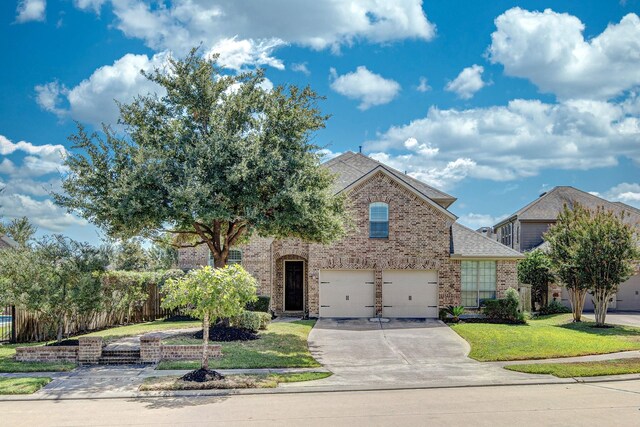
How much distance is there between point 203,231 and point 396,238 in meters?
9.11

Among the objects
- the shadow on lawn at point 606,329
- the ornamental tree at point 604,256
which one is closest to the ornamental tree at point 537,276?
the shadow on lawn at point 606,329

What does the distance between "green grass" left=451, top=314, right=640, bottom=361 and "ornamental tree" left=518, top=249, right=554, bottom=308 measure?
540 centimetres

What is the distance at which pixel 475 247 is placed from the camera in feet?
84.8

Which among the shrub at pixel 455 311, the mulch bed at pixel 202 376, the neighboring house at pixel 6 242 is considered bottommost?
the mulch bed at pixel 202 376

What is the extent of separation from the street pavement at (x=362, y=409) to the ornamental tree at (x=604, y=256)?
1228 cm

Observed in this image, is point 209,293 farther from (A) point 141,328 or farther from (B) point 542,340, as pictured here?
(B) point 542,340

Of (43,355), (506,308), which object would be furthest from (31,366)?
(506,308)

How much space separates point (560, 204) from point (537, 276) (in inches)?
423

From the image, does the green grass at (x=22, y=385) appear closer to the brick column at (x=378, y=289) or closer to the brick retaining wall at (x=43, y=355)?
the brick retaining wall at (x=43, y=355)

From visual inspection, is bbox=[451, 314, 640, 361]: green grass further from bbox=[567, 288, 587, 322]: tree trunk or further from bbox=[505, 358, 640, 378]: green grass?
bbox=[505, 358, 640, 378]: green grass

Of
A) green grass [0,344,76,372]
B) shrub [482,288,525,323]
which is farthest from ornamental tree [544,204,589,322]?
green grass [0,344,76,372]

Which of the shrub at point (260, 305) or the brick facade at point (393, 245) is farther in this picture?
the brick facade at point (393, 245)

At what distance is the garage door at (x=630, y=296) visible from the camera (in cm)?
3186

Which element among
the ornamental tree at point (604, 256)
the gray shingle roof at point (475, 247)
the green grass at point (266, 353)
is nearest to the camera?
the green grass at point (266, 353)
